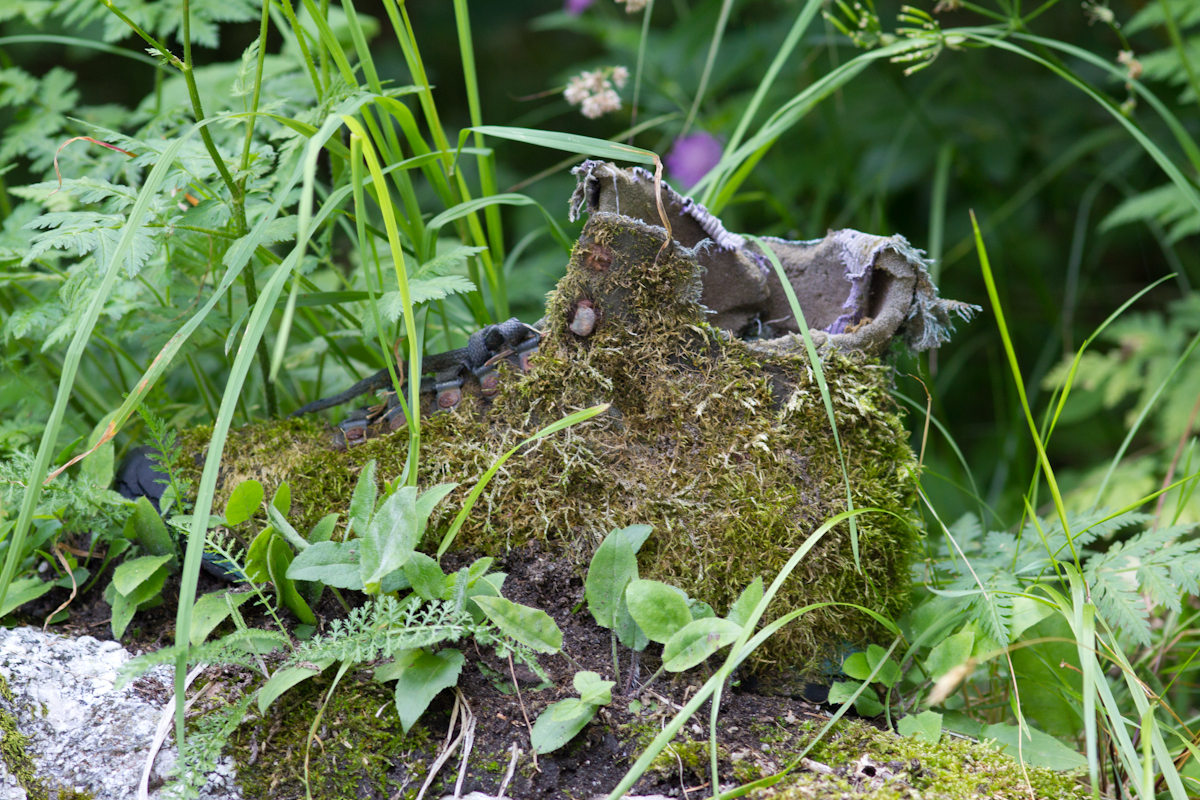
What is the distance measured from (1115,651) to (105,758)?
1378mm

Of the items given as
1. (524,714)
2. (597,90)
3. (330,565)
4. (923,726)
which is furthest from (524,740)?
(597,90)

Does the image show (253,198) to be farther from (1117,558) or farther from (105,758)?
(1117,558)

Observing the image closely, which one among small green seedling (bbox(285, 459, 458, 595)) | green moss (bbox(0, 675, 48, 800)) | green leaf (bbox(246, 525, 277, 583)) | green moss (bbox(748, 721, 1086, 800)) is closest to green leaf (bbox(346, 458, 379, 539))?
small green seedling (bbox(285, 459, 458, 595))

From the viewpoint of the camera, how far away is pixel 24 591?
46.4 inches

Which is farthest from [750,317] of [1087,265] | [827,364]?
[1087,265]

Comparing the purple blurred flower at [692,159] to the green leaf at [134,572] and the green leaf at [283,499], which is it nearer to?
the green leaf at [283,499]

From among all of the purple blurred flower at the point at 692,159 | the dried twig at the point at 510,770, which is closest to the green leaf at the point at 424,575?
the dried twig at the point at 510,770

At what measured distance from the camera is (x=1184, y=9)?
2.38 meters

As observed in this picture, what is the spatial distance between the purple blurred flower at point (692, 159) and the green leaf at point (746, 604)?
1.76 metres

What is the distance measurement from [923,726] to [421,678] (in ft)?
2.37

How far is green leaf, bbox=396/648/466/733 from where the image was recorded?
99cm

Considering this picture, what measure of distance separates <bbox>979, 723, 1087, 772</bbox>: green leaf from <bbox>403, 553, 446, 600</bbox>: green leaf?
85cm

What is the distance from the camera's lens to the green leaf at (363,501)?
1.12 metres

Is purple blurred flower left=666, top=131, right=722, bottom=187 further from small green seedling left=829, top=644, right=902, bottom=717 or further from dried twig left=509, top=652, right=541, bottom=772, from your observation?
dried twig left=509, top=652, right=541, bottom=772
